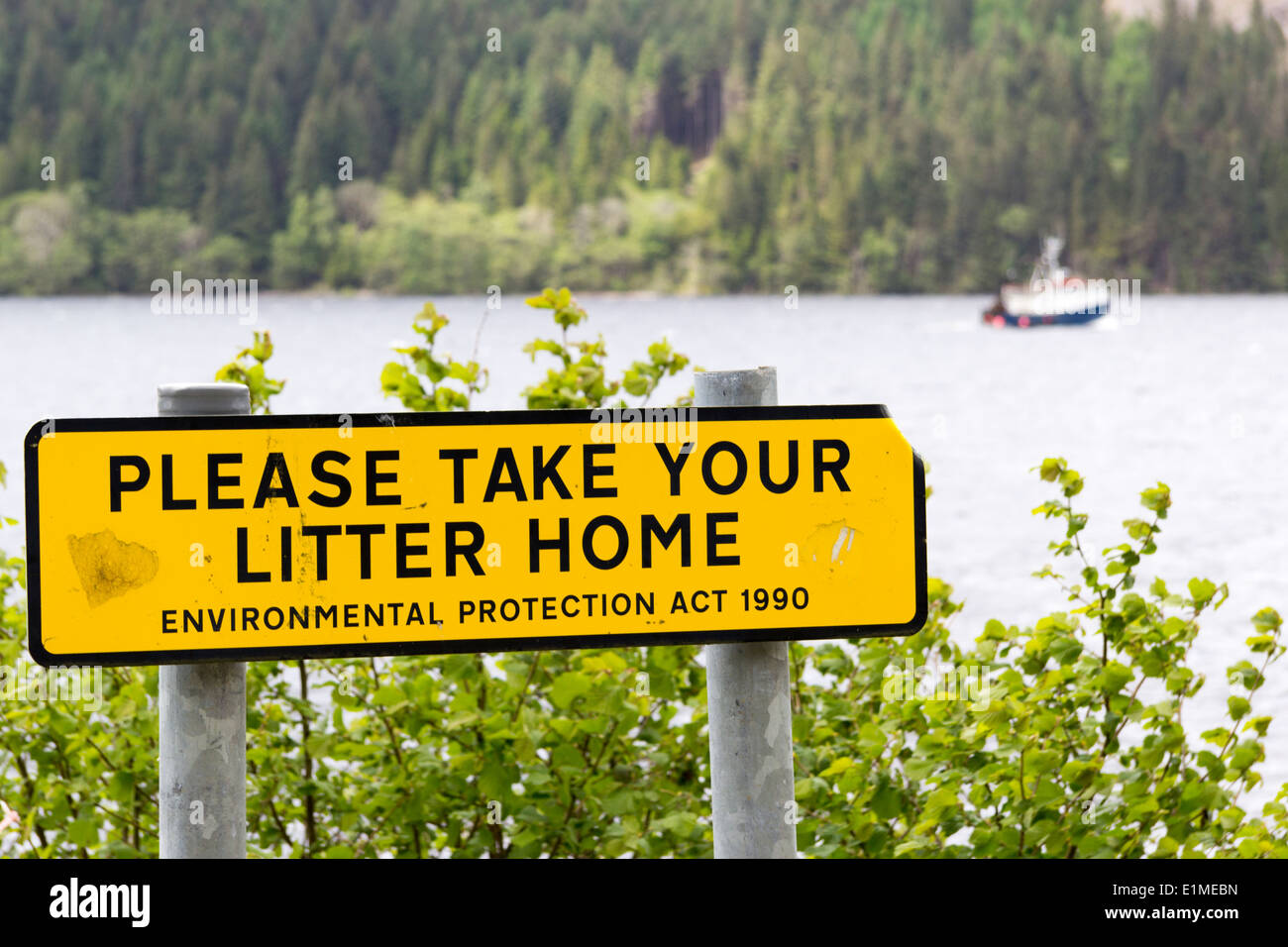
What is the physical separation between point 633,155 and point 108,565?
459 ft

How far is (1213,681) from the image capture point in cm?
1562

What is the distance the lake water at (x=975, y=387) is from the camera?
28.1 m

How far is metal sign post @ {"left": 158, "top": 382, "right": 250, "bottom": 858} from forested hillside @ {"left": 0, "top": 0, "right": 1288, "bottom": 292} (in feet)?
387

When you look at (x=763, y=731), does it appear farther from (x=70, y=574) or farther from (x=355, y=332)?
(x=355, y=332)

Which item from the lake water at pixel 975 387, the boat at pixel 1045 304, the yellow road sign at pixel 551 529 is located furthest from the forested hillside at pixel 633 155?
the yellow road sign at pixel 551 529

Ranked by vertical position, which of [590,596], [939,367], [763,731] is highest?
[939,367]

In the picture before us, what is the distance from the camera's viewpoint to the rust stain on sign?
1.74m

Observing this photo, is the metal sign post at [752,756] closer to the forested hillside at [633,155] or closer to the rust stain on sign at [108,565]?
the rust stain on sign at [108,565]

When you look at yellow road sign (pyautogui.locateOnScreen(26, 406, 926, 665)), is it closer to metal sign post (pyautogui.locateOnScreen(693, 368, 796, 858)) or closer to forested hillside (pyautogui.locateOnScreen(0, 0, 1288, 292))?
metal sign post (pyautogui.locateOnScreen(693, 368, 796, 858))

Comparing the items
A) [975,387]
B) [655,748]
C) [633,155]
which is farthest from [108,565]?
[633,155]

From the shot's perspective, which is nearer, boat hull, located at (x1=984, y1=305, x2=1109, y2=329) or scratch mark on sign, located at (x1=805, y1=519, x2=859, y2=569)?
scratch mark on sign, located at (x1=805, y1=519, x2=859, y2=569)

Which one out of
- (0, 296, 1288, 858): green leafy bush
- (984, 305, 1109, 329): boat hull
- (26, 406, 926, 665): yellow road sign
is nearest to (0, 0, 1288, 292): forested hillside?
(984, 305, 1109, 329): boat hull

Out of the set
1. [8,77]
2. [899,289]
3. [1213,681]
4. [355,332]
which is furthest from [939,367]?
[8,77]

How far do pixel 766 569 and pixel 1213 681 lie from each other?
590 inches
